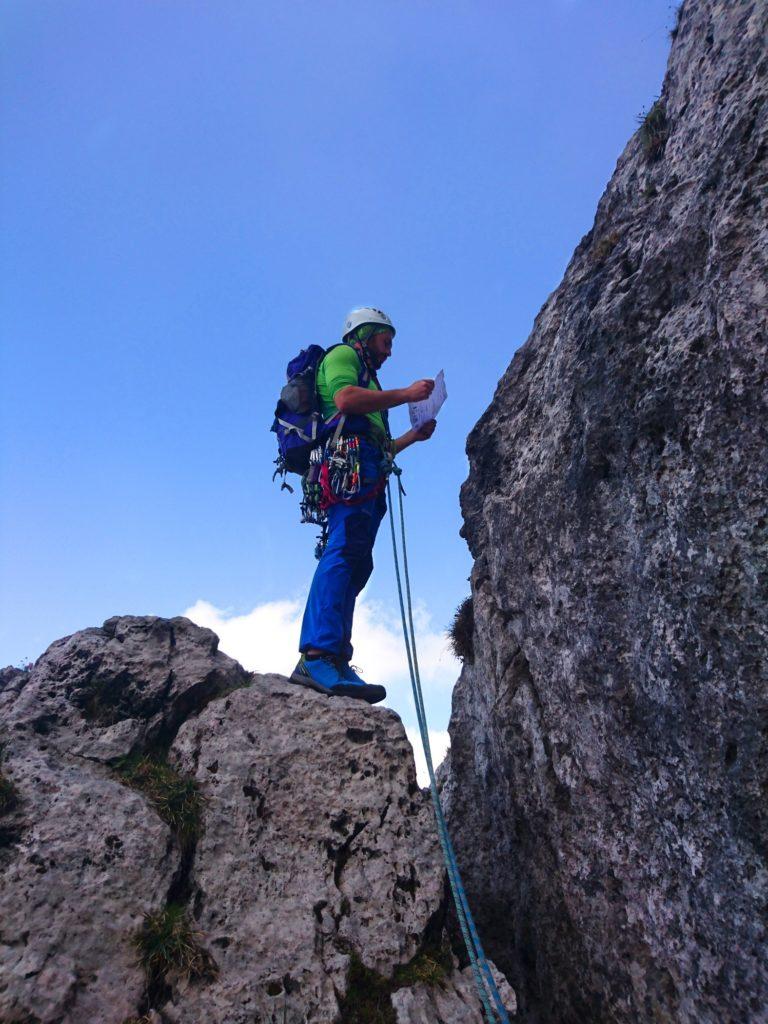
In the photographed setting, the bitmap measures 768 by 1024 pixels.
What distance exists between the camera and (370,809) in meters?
5.66

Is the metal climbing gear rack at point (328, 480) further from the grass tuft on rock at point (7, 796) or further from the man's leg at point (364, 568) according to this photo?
the grass tuft on rock at point (7, 796)

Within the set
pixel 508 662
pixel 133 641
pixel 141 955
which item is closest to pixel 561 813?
pixel 508 662

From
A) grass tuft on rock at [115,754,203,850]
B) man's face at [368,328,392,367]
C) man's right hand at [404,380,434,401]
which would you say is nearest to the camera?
grass tuft on rock at [115,754,203,850]

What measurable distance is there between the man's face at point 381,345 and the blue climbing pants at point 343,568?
1.41 m

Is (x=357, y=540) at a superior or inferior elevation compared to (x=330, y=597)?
superior

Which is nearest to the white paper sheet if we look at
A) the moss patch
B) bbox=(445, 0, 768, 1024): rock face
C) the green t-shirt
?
the green t-shirt

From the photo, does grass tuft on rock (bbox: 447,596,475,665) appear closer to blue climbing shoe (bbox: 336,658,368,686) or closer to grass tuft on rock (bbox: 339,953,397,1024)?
blue climbing shoe (bbox: 336,658,368,686)

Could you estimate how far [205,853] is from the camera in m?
5.24

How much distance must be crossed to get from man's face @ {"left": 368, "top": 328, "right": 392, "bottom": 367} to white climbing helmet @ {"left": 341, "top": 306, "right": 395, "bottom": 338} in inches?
4.4

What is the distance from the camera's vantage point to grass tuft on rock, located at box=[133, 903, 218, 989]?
445cm

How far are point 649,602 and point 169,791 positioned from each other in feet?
13.8

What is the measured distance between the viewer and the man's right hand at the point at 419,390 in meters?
8.18

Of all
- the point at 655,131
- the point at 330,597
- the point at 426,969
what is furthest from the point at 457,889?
the point at 655,131

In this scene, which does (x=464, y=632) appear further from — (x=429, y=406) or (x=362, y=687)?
(x=429, y=406)
